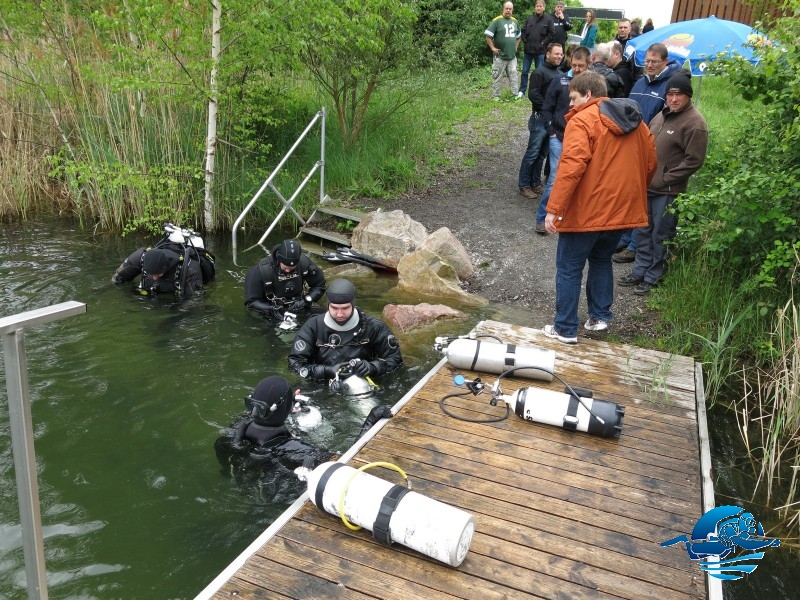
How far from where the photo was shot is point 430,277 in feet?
26.7

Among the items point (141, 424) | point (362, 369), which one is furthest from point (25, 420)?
point (362, 369)

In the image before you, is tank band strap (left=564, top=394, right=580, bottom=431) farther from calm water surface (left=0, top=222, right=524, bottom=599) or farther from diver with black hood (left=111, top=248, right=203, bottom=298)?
diver with black hood (left=111, top=248, right=203, bottom=298)

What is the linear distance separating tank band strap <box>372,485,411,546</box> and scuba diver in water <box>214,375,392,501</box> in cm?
117

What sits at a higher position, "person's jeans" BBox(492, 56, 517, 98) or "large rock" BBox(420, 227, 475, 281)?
"person's jeans" BBox(492, 56, 517, 98)

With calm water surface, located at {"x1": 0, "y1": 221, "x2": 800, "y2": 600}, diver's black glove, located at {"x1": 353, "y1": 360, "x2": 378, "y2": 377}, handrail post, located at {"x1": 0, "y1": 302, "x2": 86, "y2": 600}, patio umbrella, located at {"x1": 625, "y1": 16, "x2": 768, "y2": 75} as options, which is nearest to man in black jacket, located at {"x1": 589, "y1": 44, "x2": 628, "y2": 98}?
patio umbrella, located at {"x1": 625, "y1": 16, "x2": 768, "y2": 75}

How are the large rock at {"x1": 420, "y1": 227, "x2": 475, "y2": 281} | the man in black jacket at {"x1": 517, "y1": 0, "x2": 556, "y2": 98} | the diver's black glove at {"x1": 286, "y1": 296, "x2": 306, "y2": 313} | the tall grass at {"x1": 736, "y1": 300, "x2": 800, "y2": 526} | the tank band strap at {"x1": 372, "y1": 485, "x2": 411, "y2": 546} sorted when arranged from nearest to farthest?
the tank band strap at {"x1": 372, "y1": 485, "x2": 411, "y2": 546} < the tall grass at {"x1": 736, "y1": 300, "x2": 800, "y2": 526} < the diver's black glove at {"x1": 286, "y1": 296, "x2": 306, "y2": 313} < the large rock at {"x1": 420, "y1": 227, "x2": 475, "y2": 281} < the man in black jacket at {"x1": 517, "y1": 0, "x2": 556, "y2": 98}

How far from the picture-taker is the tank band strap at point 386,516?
3.05 m

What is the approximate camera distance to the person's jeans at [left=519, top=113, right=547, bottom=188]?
8898 millimetres

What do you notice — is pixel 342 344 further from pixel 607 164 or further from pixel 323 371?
pixel 607 164

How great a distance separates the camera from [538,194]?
9.95 metres

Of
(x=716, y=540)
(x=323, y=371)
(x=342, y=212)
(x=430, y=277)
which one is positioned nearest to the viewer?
(x=716, y=540)

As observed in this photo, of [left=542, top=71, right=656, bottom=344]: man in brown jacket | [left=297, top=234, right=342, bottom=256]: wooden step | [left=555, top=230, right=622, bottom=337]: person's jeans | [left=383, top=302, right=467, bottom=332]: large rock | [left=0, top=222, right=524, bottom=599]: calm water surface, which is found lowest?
[left=0, top=222, right=524, bottom=599]: calm water surface

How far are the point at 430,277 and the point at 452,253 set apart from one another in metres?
0.49

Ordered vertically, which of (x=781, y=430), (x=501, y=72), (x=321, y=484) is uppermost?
(x=501, y=72)
